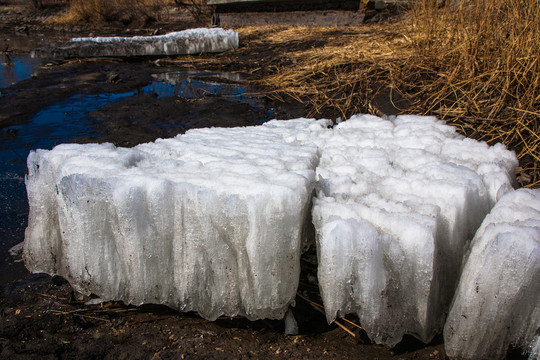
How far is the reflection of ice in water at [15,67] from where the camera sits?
685 cm

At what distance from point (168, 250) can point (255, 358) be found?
0.59m

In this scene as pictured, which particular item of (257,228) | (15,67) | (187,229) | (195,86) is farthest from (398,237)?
(15,67)

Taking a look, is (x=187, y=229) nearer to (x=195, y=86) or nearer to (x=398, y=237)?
(x=398, y=237)

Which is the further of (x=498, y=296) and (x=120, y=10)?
(x=120, y=10)

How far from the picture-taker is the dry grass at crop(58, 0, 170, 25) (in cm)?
1402

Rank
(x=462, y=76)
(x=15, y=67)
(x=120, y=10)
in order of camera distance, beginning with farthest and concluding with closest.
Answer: (x=120, y=10), (x=15, y=67), (x=462, y=76)

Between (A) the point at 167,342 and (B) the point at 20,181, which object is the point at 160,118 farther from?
(A) the point at 167,342

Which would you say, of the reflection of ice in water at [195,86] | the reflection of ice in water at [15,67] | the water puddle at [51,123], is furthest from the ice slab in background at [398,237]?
the reflection of ice in water at [15,67]

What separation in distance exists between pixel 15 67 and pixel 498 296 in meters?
9.24

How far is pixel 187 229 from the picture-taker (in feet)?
5.64

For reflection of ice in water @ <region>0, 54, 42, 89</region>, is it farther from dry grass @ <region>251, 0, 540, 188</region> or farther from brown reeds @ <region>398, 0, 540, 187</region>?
brown reeds @ <region>398, 0, 540, 187</region>

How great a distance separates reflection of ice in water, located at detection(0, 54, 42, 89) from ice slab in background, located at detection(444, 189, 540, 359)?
23.3ft

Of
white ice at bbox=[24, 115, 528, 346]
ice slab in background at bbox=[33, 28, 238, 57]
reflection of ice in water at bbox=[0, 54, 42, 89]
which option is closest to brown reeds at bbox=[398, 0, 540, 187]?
white ice at bbox=[24, 115, 528, 346]

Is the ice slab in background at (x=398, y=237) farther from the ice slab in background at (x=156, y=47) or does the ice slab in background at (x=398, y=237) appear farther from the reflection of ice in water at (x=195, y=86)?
the ice slab in background at (x=156, y=47)
